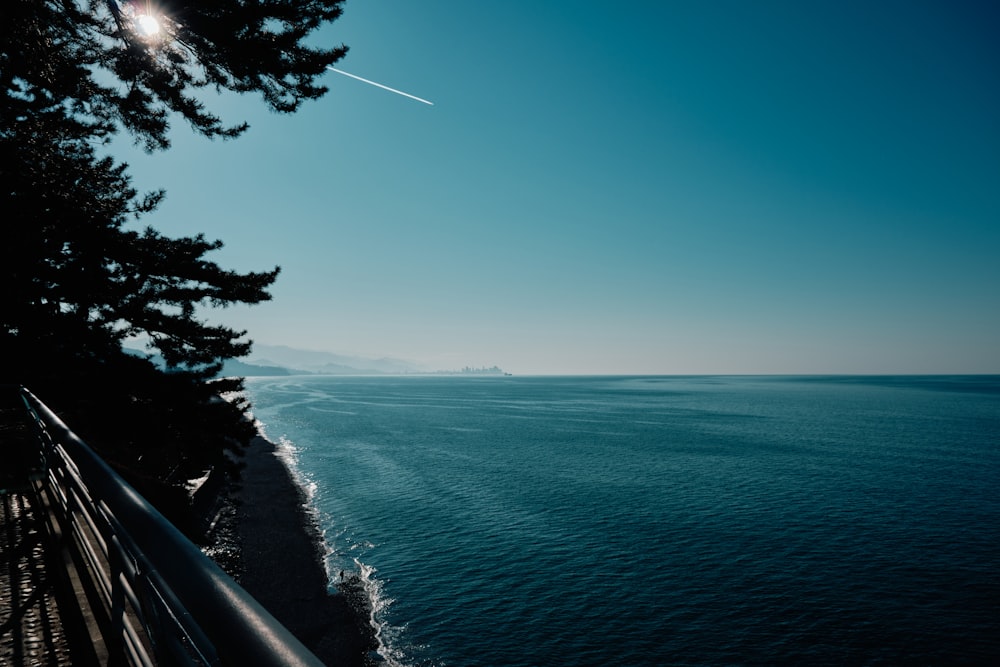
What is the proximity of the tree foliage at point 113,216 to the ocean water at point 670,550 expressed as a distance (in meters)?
13.8

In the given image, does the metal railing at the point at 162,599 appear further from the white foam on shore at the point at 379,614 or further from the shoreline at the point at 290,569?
the white foam on shore at the point at 379,614

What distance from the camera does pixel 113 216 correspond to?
13180 millimetres

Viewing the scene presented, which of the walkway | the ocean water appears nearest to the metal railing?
the walkway

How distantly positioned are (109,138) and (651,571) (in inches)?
1152

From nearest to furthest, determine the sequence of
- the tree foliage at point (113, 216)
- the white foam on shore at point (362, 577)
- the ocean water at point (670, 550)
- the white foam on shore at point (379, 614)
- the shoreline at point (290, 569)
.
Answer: the tree foliage at point (113, 216), the white foam on shore at point (379, 614), the white foam on shore at point (362, 577), the ocean water at point (670, 550), the shoreline at point (290, 569)

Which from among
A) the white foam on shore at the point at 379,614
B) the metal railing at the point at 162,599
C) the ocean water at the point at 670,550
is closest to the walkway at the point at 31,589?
the metal railing at the point at 162,599

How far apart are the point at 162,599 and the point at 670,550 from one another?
32.1m

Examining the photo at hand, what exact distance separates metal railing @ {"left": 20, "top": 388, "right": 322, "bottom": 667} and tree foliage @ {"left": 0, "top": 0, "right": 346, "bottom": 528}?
29.4 feet

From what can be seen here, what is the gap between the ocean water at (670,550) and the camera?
20609 millimetres

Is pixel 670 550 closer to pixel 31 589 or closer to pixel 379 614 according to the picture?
pixel 379 614

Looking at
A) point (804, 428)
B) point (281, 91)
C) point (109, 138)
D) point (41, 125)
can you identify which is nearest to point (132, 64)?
point (41, 125)

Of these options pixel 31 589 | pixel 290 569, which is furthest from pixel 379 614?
pixel 31 589

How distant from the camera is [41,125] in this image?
10266mm

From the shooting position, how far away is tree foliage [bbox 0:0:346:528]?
966 cm
